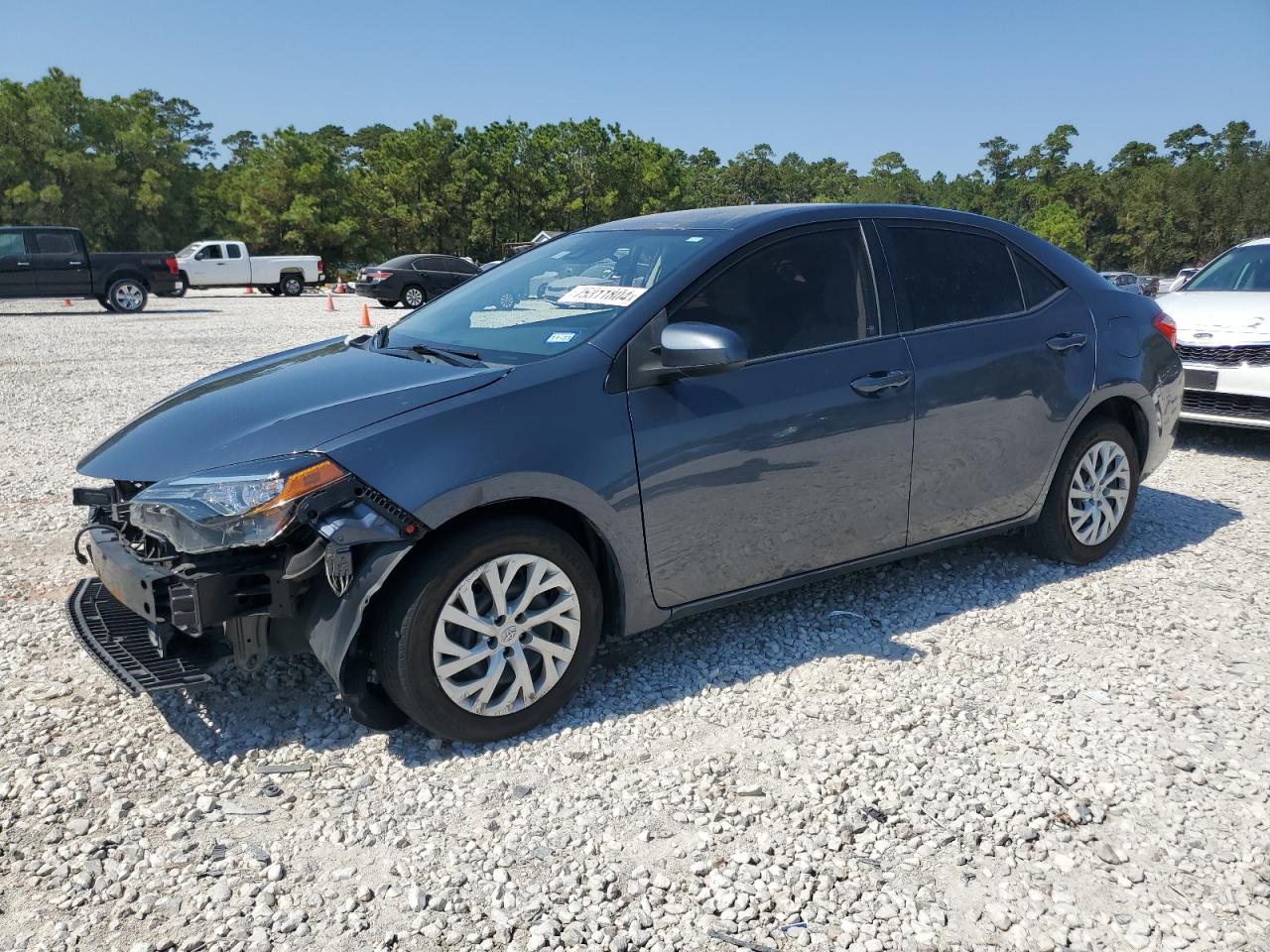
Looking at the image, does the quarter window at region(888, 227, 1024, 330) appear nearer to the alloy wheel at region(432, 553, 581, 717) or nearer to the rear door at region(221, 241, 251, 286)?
the alloy wheel at region(432, 553, 581, 717)

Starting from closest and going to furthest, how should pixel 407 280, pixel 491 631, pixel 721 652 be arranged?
pixel 491 631, pixel 721 652, pixel 407 280

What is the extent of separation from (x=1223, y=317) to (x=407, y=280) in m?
21.9

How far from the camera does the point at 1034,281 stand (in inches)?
182

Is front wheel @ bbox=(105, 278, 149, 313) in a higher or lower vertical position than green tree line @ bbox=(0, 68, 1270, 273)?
lower

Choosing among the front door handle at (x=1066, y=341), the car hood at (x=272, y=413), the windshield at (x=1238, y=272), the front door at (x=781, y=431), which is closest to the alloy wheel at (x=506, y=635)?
the front door at (x=781, y=431)

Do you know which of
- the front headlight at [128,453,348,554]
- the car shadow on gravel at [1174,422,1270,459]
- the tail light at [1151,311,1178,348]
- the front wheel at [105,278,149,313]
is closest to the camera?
the front headlight at [128,453,348,554]

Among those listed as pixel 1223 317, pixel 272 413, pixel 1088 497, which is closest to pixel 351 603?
pixel 272 413

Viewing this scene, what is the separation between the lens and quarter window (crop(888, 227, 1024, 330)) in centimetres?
418

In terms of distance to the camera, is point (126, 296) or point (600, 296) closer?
point (600, 296)

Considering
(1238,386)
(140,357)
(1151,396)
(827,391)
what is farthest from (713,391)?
(140,357)

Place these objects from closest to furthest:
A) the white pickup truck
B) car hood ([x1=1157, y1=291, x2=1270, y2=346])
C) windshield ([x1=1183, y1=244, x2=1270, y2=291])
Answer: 1. car hood ([x1=1157, y1=291, x2=1270, y2=346])
2. windshield ([x1=1183, y1=244, x2=1270, y2=291])
3. the white pickup truck

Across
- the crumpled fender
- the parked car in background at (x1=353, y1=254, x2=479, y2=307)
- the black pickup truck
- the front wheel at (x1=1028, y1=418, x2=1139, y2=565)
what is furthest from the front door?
the parked car in background at (x1=353, y1=254, x2=479, y2=307)

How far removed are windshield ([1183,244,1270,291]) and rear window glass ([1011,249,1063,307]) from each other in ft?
15.6

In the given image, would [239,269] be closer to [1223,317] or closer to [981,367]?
[1223,317]
